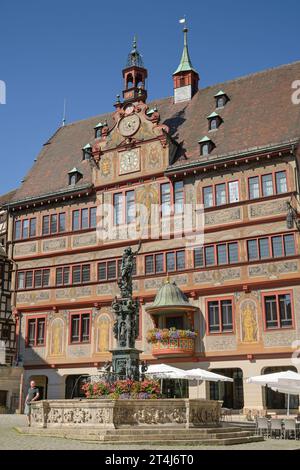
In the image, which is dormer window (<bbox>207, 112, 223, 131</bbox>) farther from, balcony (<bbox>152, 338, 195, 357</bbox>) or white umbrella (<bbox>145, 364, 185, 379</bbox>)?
white umbrella (<bbox>145, 364, 185, 379</bbox>)

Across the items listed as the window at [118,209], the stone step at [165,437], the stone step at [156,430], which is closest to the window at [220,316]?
the window at [118,209]

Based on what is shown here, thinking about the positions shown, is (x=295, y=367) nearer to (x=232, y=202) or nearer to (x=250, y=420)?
(x=250, y=420)

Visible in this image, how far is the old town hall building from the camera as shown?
2961cm

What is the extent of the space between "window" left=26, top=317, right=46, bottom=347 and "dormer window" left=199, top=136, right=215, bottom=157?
13997 millimetres

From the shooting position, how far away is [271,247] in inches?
1164

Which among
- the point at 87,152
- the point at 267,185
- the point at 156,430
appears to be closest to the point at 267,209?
the point at 267,185

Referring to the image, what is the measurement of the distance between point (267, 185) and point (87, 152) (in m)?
12.1

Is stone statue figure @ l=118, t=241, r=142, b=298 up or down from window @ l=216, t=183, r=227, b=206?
down

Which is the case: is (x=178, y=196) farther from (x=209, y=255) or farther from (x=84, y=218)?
(x=84, y=218)

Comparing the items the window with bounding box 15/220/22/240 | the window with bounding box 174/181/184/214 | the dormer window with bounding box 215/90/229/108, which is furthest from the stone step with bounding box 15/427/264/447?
the dormer window with bounding box 215/90/229/108

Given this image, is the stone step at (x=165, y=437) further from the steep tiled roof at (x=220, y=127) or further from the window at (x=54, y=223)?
the window at (x=54, y=223)

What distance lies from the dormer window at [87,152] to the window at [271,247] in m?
12.4
